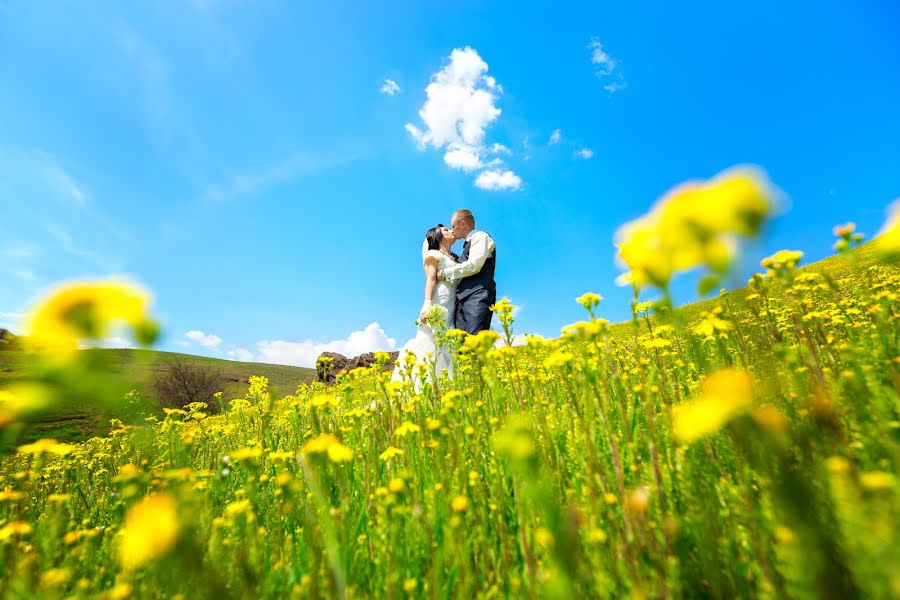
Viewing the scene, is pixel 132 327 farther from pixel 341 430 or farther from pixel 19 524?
pixel 341 430

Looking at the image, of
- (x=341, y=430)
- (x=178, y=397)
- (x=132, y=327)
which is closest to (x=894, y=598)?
(x=132, y=327)

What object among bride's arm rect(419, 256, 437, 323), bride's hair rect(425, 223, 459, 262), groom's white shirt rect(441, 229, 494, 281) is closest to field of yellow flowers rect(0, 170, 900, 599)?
groom's white shirt rect(441, 229, 494, 281)

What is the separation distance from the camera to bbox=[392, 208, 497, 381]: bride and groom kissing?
7091mm

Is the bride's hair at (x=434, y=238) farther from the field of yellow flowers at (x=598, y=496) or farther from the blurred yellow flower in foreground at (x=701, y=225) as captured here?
the blurred yellow flower in foreground at (x=701, y=225)

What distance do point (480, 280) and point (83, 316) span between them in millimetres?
6673

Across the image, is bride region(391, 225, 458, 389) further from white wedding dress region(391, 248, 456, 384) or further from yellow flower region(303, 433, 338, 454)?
yellow flower region(303, 433, 338, 454)

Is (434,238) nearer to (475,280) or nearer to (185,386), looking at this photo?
(475,280)

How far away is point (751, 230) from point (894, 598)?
0.87 m

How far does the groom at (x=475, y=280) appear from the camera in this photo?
7039 millimetres

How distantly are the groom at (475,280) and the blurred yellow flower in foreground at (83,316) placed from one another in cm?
612

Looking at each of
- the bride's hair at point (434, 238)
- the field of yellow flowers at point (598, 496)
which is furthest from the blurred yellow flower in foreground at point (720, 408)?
the bride's hair at point (434, 238)

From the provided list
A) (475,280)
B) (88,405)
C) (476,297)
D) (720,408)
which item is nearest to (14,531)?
(88,405)

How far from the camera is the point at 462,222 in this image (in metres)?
8.16

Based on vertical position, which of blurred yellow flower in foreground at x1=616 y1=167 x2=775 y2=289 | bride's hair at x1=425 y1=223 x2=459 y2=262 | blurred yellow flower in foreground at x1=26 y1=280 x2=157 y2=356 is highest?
bride's hair at x1=425 y1=223 x2=459 y2=262
